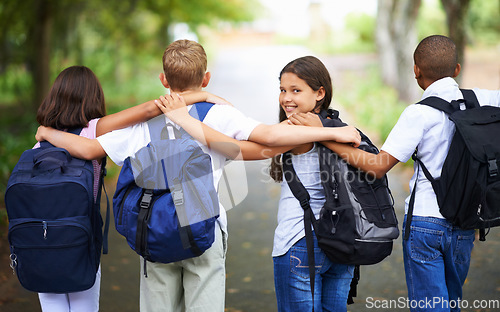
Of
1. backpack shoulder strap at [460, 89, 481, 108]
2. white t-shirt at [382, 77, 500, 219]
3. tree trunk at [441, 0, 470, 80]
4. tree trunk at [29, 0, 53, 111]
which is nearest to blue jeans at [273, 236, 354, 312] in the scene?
white t-shirt at [382, 77, 500, 219]

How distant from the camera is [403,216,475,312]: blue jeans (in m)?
2.91

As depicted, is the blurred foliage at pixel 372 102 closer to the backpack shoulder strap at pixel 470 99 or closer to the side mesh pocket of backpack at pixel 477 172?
the backpack shoulder strap at pixel 470 99

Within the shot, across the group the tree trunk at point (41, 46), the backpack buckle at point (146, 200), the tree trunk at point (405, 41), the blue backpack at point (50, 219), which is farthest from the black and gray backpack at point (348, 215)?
the tree trunk at point (405, 41)

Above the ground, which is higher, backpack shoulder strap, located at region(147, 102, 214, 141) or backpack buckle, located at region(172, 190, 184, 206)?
backpack shoulder strap, located at region(147, 102, 214, 141)

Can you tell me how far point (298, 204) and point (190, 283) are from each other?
0.73 meters

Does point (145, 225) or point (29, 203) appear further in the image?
point (29, 203)

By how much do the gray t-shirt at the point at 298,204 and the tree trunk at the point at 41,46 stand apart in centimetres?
1035

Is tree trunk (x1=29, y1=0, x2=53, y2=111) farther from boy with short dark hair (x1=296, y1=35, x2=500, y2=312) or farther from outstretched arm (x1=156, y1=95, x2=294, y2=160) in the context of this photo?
boy with short dark hair (x1=296, y1=35, x2=500, y2=312)

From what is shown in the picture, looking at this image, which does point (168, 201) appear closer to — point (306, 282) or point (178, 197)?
point (178, 197)

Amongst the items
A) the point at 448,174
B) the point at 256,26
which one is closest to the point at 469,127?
the point at 448,174

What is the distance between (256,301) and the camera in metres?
4.94

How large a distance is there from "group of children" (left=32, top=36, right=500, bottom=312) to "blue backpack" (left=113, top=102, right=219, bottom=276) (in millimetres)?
211

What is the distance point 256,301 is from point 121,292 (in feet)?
4.31

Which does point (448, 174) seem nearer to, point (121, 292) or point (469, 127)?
point (469, 127)
